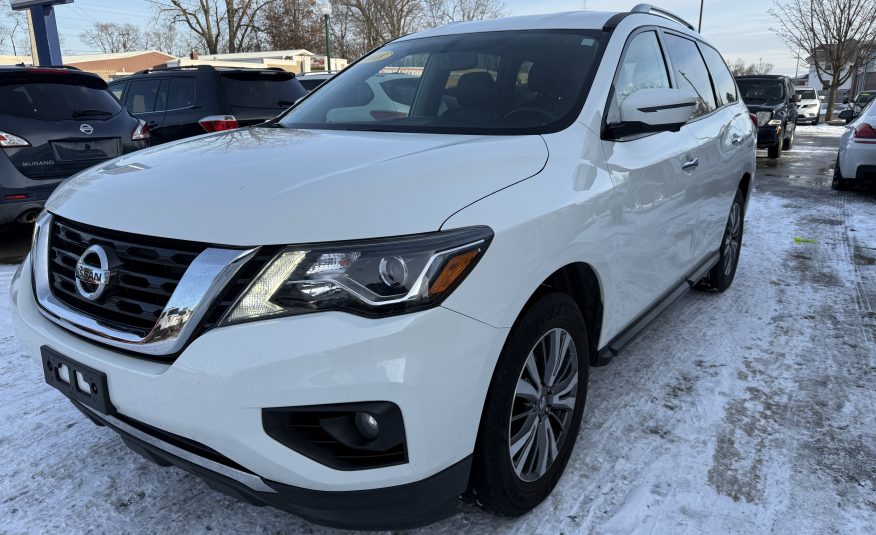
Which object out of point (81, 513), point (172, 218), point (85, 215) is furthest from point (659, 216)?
point (81, 513)

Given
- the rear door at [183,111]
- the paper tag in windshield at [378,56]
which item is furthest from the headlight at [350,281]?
the rear door at [183,111]

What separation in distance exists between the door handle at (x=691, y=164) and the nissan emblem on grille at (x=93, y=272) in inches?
102

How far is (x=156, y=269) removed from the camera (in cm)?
176

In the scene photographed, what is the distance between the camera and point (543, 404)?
87.0 inches

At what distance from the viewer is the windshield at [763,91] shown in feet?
47.8

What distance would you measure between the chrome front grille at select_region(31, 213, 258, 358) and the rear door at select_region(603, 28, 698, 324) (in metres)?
1.56

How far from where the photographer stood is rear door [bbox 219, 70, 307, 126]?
304 inches

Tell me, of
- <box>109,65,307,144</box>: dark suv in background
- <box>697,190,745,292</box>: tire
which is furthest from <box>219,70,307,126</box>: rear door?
<box>697,190,745,292</box>: tire

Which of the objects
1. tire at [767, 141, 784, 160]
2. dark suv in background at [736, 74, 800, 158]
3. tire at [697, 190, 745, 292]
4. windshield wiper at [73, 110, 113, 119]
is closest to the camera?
tire at [697, 190, 745, 292]

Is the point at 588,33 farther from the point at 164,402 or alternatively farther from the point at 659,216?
the point at 164,402

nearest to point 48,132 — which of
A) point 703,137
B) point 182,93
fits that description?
point 182,93

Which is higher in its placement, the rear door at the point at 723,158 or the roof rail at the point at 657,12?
the roof rail at the point at 657,12

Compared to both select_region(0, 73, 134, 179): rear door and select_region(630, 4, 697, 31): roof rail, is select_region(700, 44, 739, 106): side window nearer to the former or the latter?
select_region(630, 4, 697, 31): roof rail

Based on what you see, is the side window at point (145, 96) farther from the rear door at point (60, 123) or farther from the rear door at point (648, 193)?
the rear door at point (648, 193)
